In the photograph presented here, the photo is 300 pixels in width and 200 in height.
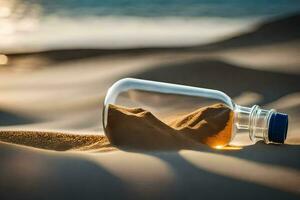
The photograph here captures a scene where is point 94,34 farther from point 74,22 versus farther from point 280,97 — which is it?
point 280,97

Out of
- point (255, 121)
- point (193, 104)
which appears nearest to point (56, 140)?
point (193, 104)

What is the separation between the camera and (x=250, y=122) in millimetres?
2188

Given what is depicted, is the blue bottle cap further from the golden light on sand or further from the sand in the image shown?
the golden light on sand

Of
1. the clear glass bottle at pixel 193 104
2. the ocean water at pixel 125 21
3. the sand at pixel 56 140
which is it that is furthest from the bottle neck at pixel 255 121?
the ocean water at pixel 125 21

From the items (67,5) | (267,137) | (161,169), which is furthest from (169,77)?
(67,5)

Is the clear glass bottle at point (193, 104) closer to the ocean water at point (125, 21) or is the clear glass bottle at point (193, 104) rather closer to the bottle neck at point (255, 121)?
the bottle neck at point (255, 121)

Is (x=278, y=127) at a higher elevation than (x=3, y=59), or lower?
higher

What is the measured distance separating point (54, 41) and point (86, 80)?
1.31 metres

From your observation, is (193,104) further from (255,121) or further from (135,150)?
(135,150)

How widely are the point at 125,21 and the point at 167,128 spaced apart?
3840mm

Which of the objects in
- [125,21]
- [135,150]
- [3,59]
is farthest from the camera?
[125,21]

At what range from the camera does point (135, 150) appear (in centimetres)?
199

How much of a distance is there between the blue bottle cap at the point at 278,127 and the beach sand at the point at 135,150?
37mm

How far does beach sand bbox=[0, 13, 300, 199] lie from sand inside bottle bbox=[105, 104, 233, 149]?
5 cm
